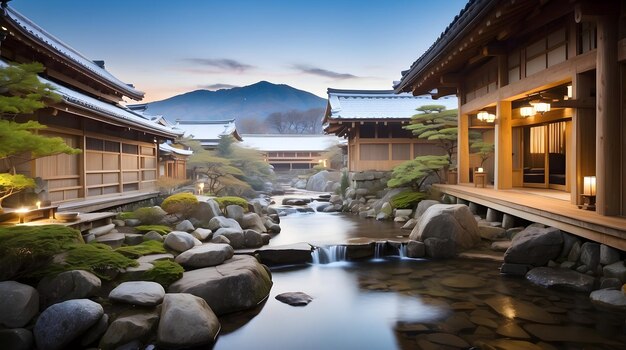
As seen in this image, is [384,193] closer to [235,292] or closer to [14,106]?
[235,292]

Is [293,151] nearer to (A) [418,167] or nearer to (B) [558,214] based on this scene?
(A) [418,167]

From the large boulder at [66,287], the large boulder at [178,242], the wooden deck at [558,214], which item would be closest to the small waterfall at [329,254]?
the large boulder at [178,242]

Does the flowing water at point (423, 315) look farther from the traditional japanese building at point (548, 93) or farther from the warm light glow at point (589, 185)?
the warm light glow at point (589, 185)

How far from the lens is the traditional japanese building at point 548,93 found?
22.6 ft

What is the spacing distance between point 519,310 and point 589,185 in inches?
116

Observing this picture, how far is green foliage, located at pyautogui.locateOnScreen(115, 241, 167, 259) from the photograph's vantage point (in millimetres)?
8031

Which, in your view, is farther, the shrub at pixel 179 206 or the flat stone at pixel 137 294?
the shrub at pixel 179 206

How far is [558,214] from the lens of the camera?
7.55m

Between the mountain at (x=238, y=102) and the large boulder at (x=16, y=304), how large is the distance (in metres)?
149

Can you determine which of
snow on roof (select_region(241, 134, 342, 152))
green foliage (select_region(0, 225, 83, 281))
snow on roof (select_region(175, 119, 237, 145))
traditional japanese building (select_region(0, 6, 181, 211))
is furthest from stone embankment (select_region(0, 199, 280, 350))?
snow on roof (select_region(241, 134, 342, 152))

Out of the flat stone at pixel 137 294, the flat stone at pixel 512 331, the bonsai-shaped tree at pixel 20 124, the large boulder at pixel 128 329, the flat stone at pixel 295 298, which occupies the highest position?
the bonsai-shaped tree at pixel 20 124

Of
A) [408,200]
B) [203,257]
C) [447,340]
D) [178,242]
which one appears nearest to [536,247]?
[447,340]

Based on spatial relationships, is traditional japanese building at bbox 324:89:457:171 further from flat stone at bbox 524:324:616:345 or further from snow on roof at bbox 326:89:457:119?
flat stone at bbox 524:324:616:345

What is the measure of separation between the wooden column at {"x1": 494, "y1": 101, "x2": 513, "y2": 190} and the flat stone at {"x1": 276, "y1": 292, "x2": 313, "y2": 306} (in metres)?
7.58
